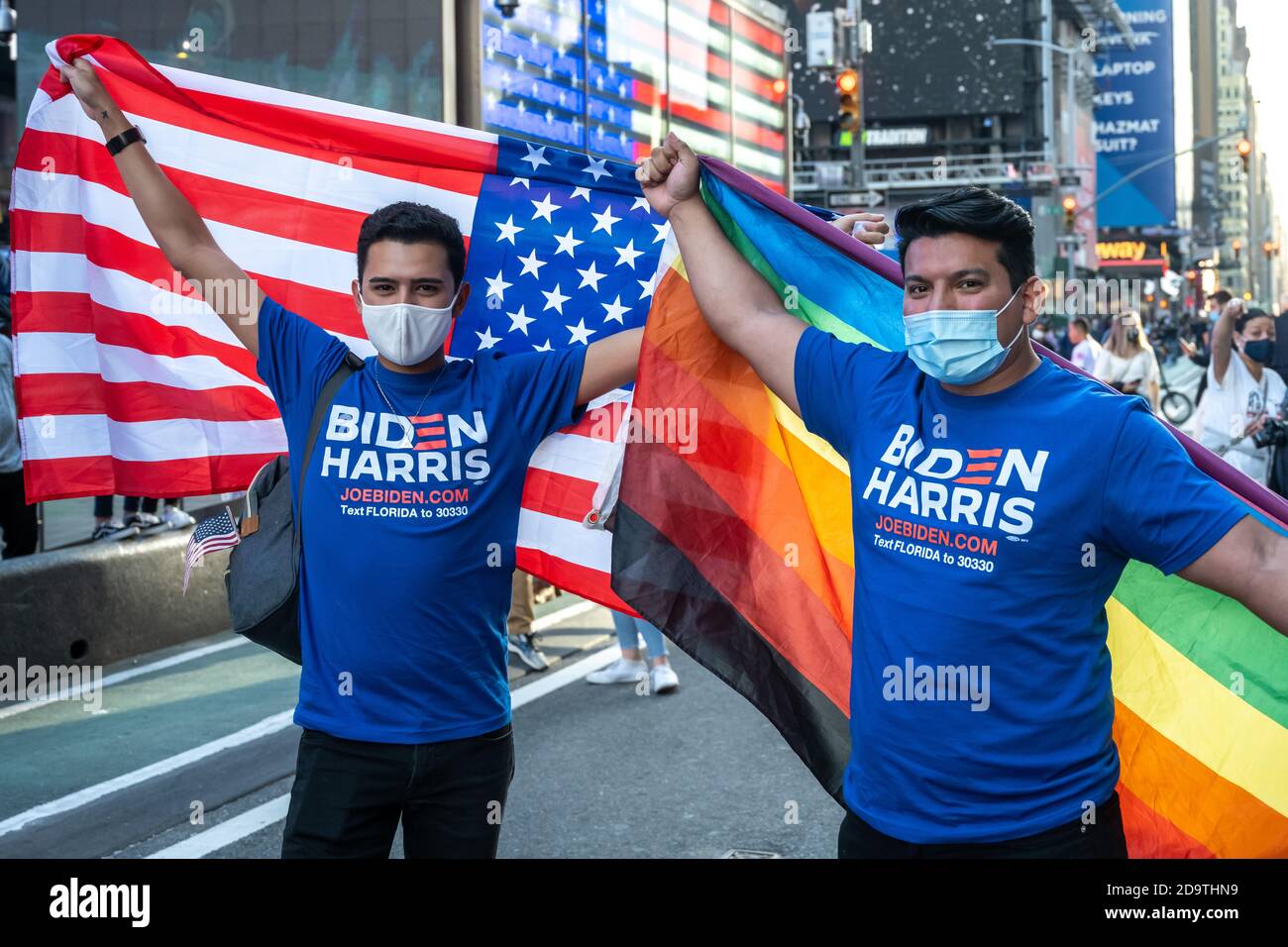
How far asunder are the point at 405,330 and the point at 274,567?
2.14 feet

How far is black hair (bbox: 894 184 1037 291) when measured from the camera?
2828mm

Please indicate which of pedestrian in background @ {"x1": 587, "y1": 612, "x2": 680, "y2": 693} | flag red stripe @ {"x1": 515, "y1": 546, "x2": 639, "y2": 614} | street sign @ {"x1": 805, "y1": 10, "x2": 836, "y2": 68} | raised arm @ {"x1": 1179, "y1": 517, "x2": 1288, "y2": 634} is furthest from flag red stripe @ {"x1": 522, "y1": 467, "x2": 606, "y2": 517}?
street sign @ {"x1": 805, "y1": 10, "x2": 836, "y2": 68}

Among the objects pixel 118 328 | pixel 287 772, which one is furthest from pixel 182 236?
pixel 287 772

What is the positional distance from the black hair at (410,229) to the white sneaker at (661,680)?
488 centimetres

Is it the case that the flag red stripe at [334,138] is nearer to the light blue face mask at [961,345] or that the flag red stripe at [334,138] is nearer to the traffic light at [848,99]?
the light blue face mask at [961,345]

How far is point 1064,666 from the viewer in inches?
108

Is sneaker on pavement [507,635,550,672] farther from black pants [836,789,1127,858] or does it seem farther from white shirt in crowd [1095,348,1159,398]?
white shirt in crowd [1095,348,1159,398]

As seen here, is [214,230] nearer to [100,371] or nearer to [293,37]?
[100,371]

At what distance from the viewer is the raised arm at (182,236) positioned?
12.2 feet

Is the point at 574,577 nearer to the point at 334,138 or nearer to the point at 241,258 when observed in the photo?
the point at 241,258

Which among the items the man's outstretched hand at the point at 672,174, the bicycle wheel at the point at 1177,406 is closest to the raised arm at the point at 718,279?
the man's outstretched hand at the point at 672,174

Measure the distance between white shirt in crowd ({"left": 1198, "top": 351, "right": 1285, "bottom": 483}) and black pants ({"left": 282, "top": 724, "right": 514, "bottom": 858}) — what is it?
8389 mm

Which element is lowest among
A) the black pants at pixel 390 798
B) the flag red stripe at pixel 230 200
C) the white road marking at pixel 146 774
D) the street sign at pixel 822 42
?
the white road marking at pixel 146 774

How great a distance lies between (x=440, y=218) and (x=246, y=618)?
3.50 feet
